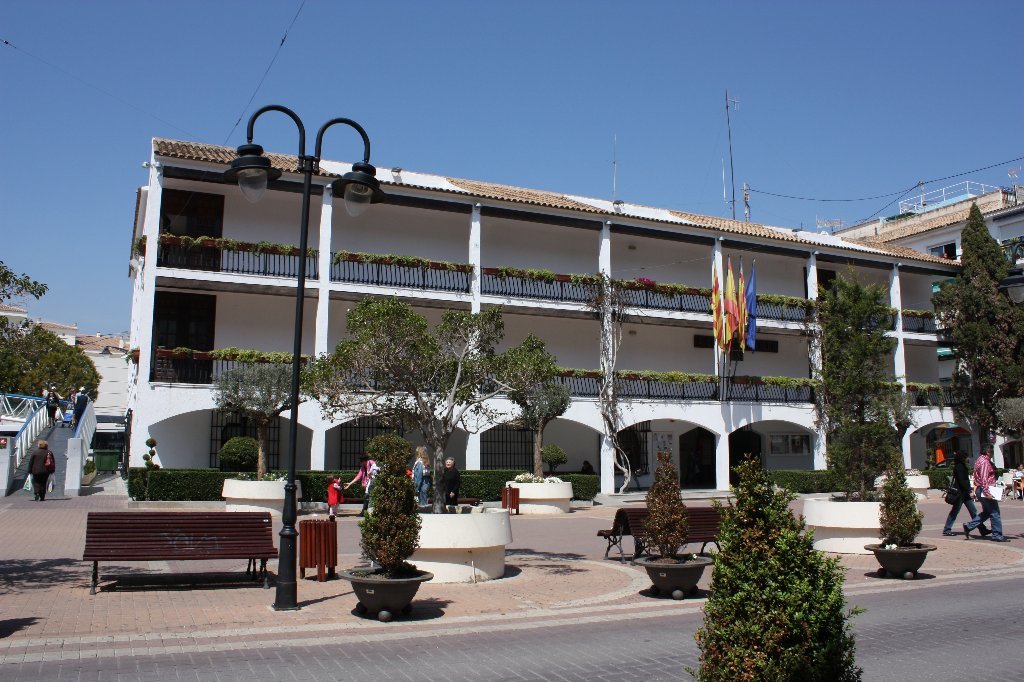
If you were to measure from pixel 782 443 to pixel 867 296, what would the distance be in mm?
8855

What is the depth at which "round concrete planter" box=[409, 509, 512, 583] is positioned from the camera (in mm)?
11164

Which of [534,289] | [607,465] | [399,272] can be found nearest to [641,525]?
[399,272]

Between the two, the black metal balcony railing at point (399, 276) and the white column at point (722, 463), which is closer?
the black metal balcony railing at point (399, 276)

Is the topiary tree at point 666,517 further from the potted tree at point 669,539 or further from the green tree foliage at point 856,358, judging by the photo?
the green tree foliage at point 856,358

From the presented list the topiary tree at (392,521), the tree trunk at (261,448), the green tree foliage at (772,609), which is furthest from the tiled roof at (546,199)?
the green tree foliage at (772,609)

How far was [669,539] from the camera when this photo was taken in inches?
408

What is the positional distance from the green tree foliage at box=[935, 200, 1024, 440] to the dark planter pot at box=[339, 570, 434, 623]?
33111 millimetres

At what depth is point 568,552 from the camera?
1488cm

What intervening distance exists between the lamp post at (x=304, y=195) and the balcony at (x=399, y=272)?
1668 centimetres

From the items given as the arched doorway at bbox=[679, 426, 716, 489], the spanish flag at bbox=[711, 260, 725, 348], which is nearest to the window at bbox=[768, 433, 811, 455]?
the arched doorway at bbox=[679, 426, 716, 489]

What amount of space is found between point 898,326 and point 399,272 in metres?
20.8

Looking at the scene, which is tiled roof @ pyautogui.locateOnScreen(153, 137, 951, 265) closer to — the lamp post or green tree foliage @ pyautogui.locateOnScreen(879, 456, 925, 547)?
the lamp post

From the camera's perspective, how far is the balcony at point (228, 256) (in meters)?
25.0

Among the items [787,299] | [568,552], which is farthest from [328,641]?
[787,299]
